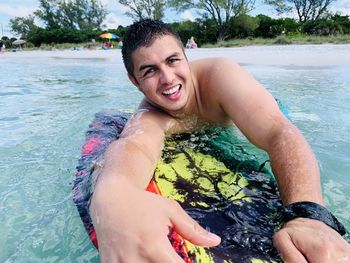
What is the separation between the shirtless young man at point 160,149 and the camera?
1.04 m

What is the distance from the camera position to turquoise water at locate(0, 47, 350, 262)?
5.84 ft

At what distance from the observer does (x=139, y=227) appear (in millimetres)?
1014

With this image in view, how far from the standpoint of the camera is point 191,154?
2.30 meters

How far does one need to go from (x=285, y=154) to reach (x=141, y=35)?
1.34 meters

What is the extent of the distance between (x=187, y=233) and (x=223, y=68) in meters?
1.56

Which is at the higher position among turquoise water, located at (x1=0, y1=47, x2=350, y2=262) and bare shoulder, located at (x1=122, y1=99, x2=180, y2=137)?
bare shoulder, located at (x1=122, y1=99, x2=180, y2=137)

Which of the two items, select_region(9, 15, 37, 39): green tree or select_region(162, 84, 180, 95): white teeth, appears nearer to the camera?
select_region(162, 84, 180, 95): white teeth

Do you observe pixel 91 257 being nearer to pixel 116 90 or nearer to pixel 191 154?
pixel 191 154

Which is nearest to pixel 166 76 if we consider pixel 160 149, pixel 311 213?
pixel 160 149

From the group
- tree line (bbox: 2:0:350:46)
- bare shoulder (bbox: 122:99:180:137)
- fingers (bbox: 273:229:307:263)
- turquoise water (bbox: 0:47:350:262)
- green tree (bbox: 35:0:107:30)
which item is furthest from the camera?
green tree (bbox: 35:0:107:30)

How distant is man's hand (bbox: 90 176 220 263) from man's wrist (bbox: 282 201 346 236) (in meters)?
0.41

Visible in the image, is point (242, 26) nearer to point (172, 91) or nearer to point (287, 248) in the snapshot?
point (172, 91)

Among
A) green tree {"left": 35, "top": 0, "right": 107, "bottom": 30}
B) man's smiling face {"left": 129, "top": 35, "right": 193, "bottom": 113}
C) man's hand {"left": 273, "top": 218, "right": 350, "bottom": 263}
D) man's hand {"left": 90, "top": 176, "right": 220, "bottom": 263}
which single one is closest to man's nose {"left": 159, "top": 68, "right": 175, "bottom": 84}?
man's smiling face {"left": 129, "top": 35, "right": 193, "bottom": 113}

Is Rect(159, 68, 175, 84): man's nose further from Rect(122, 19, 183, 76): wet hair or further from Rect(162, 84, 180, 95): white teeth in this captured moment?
Rect(122, 19, 183, 76): wet hair
